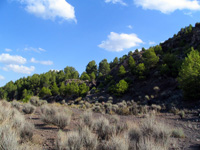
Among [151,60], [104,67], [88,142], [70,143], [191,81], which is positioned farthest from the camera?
[104,67]

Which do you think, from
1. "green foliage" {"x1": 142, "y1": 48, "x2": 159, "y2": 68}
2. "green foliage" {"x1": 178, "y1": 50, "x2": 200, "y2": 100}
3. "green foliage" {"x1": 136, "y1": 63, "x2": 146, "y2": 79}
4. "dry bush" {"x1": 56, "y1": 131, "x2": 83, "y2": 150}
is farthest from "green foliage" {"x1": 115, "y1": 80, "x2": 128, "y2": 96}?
"dry bush" {"x1": 56, "y1": 131, "x2": 83, "y2": 150}

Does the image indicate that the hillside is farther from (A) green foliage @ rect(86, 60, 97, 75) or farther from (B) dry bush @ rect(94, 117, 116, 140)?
(B) dry bush @ rect(94, 117, 116, 140)

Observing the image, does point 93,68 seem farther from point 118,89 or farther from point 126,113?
point 126,113

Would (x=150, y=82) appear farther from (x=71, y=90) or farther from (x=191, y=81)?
(x=71, y=90)

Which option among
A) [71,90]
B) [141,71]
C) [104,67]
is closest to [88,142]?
[141,71]

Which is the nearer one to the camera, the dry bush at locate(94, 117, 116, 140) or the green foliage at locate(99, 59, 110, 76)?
the dry bush at locate(94, 117, 116, 140)

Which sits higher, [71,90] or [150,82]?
[150,82]

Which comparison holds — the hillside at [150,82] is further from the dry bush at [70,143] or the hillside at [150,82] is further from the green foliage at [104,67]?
the dry bush at [70,143]

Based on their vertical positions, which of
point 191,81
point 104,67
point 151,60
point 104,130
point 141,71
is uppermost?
point 104,67

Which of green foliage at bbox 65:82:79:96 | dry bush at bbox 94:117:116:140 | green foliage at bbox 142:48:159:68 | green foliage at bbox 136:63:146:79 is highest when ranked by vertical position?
green foliage at bbox 142:48:159:68

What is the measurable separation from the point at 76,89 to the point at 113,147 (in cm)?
5454

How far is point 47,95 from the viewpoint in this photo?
6297cm

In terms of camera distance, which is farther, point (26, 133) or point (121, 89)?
point (121, 89)

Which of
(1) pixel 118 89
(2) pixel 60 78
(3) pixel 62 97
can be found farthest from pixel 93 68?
(1) pixel 118 89
